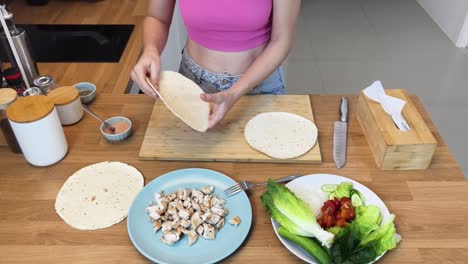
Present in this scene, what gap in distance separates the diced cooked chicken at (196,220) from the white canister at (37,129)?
0.39 metres


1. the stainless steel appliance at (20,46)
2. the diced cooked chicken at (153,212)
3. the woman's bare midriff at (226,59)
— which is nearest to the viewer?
the diced cooked chicken at (153,212)

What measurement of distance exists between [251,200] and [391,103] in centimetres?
43

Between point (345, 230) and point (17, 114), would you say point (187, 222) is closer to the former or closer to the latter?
point (345, 230)

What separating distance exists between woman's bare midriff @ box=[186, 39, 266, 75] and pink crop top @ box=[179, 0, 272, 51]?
2 cm

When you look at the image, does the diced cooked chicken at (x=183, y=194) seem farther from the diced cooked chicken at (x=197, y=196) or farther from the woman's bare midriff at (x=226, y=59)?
the woman's bare midriff at (x=226, y=59)

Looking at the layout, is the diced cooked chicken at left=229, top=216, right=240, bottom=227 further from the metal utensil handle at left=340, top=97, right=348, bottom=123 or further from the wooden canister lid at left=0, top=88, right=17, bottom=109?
the wooden canister lid at left=0, top=88, right=17, bottom=109

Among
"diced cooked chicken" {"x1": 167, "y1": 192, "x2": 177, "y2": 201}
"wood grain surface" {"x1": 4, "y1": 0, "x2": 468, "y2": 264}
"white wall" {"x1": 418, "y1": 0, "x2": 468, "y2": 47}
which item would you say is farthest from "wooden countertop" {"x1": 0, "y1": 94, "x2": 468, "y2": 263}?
"white wall" {"x1": 418, "y1": 0, "x2": 468, "y2": 47}

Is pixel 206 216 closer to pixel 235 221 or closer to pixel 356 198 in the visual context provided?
pixel 235 221

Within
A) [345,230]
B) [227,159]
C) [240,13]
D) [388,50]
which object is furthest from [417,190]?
[388,50]

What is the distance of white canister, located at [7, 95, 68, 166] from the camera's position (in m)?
0.85

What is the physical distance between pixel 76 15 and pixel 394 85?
208cm

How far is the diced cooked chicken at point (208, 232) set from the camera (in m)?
0.78

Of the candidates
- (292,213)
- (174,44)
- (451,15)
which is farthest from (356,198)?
(451,15)

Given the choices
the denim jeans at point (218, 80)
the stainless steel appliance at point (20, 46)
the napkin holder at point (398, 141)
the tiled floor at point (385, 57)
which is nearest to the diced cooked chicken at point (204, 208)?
the napkin holder at point (398, 141)
